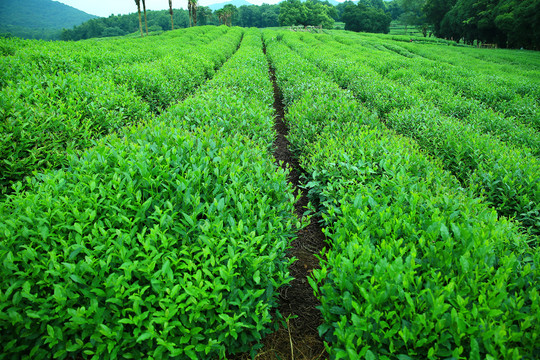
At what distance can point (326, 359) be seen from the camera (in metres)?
2.18

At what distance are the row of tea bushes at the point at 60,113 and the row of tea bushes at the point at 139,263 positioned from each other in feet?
3.82

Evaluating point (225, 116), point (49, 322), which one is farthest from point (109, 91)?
point (49, 322)

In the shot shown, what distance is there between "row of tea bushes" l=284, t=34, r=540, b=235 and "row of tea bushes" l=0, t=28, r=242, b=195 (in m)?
5.42

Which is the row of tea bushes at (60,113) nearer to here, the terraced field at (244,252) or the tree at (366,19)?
the terraced field at (244,252)

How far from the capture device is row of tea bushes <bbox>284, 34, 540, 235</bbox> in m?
3.41

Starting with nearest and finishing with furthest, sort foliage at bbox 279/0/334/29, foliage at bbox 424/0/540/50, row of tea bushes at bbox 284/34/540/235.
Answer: row of tea bushes at bbox 284/34/540/235
foliage at bbox 424/0/540/50
foliage at bbox 279/0/334/29

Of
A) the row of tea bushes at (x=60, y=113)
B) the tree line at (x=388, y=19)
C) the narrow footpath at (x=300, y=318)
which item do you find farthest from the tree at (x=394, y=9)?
the narrow footpath at (x=300, y=318)

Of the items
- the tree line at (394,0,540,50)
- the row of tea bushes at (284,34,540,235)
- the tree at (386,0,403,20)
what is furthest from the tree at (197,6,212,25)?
the row of tea bushes at (284,34,540,235)

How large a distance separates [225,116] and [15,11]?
19047cm

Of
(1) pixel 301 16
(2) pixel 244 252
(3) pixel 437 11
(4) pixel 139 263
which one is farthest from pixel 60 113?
(1) pixel 301 16

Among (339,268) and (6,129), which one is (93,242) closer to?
(339,268)

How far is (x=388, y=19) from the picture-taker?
65.2 m

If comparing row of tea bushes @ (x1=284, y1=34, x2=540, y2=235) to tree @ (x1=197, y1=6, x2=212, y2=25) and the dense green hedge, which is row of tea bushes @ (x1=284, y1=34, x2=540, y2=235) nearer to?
the dense green hedge

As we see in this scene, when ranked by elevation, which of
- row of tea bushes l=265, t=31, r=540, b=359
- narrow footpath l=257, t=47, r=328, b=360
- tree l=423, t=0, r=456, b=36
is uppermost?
tree l=423, t=0, r=456, b=36
